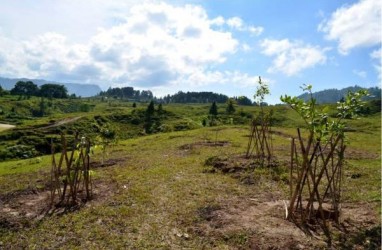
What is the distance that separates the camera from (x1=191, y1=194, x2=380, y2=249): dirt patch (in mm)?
10578

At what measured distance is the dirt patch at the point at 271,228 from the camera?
10.6 m

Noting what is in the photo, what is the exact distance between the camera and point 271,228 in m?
11.5

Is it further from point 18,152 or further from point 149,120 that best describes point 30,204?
point 149,120

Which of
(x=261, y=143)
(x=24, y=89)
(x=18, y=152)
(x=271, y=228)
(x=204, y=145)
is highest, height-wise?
(x=24, y=89)

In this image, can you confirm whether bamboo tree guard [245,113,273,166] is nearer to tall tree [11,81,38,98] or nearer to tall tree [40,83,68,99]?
tall tree [40,83,68,99]

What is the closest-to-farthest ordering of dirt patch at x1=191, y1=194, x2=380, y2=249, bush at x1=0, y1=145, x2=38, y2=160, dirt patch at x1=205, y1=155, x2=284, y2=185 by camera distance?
1. dirt patch at x1=191, y1=194, x2=380, y2=249
2. dirt patch at x1=205, y1=155, x2=284, y2=185
3. bush at x1=0, y1=145, x2=38, y2=160

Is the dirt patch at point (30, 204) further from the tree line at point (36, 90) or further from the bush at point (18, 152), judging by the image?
the tree line at point (36, 90)

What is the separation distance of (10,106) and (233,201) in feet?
422

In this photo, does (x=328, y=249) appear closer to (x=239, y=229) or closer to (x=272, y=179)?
(x=239, y=229)

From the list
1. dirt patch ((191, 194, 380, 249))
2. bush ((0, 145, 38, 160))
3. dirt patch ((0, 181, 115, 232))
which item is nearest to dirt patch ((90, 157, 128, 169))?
dirt patch ((0, 181, 115, 232))

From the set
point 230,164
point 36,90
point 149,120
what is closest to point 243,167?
point 230,164

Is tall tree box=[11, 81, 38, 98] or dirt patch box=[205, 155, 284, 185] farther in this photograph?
tall tree box=[11, 81, 38, 98]

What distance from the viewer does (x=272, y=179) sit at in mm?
18656

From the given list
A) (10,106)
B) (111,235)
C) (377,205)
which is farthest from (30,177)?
(10,106)
